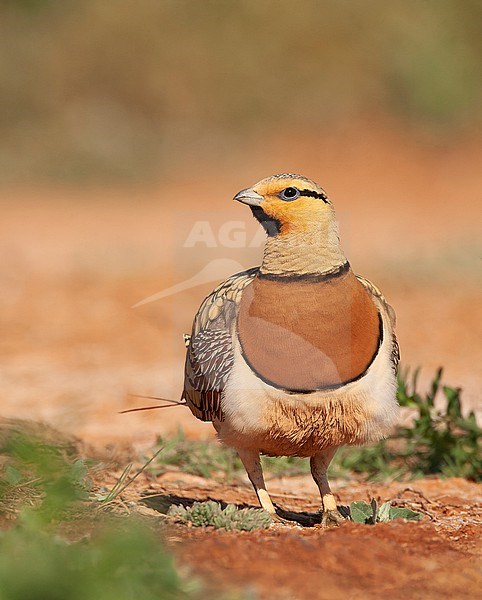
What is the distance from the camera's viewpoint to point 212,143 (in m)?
19.5

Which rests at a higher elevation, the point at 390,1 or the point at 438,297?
the point at 390,1

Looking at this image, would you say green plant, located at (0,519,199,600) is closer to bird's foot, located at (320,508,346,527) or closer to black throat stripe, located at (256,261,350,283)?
black throat stripe, located at (256,261,350,283)

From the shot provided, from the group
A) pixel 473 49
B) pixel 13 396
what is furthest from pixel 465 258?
pixel 473 49

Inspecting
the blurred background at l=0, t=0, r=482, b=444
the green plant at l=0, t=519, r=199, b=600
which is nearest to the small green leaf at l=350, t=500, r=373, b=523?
the green plant at l=0, t=519, r=199, b=600

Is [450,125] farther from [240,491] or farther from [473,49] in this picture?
[240,491]

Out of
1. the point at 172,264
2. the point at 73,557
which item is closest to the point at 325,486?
the point at 73,557

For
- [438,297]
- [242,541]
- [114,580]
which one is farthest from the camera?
[438,297]

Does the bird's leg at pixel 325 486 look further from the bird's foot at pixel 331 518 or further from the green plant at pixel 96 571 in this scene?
the green plant at pixel 96 571

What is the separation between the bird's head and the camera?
14.0 feet

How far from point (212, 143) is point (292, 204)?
1543cm

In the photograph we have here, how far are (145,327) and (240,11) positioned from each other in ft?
40.4

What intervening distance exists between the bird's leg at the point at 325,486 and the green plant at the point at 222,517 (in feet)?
1.67

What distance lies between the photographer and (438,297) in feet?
35.6

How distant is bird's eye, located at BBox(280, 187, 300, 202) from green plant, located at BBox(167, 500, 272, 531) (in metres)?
1.24
